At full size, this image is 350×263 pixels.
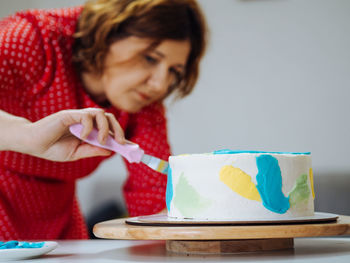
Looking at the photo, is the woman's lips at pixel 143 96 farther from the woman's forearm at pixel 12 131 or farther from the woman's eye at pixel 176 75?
the woman's forearm at pixel 12 131

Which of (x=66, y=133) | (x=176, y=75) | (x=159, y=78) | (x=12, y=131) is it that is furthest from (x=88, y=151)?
(x=176, y=75)

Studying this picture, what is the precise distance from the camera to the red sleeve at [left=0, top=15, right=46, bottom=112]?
107cm

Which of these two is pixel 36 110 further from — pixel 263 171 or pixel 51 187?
pixel 263 171

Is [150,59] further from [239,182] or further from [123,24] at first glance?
[239,182]

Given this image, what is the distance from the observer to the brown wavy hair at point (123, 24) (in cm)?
123

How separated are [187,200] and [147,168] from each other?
20.1 inches

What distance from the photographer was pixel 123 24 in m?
1.25

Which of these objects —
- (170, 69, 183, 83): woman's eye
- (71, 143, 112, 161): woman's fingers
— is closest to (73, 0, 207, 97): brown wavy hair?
(170, 69, 183, 83): woman's eye

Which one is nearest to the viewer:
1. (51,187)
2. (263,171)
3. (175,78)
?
(263,171)

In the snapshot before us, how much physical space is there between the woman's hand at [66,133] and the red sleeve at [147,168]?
13.4 inches

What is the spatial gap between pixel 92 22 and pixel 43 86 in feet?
0.75

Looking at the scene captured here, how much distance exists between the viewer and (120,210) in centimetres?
186

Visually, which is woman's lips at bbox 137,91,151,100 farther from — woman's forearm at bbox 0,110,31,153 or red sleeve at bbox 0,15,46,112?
woman's forearm at bbox 0,110,31,153

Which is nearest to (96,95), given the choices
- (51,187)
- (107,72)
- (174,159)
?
(107,72)
